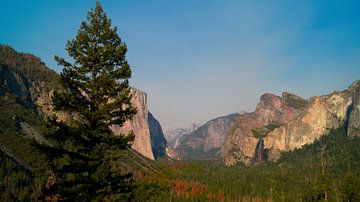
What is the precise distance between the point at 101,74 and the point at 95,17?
367cm

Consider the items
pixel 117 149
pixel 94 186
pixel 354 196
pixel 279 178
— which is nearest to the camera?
pixel 94 186

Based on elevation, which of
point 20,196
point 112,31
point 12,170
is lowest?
point 20,196

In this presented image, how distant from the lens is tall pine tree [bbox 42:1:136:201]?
19.1 meters

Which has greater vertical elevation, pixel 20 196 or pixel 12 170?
pixel 12 170

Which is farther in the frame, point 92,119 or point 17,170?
point 17,170

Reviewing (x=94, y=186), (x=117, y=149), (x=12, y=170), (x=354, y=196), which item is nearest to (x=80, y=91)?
(x=117, y=149)

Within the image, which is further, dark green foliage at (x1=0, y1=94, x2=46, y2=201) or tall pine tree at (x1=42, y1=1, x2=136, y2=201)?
dark green foliage at (x1=0, y1=94, x2=46, y2=201)

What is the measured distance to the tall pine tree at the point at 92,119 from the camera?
62.5 ft

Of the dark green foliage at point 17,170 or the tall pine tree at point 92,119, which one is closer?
the tall pine tree at point 92,119

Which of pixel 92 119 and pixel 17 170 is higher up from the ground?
pixel 92 119

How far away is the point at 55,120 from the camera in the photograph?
1958 cm

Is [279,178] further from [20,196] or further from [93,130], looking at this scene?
[93,130]

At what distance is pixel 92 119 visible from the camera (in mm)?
19703

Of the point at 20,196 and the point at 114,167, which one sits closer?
the point at 114,167
